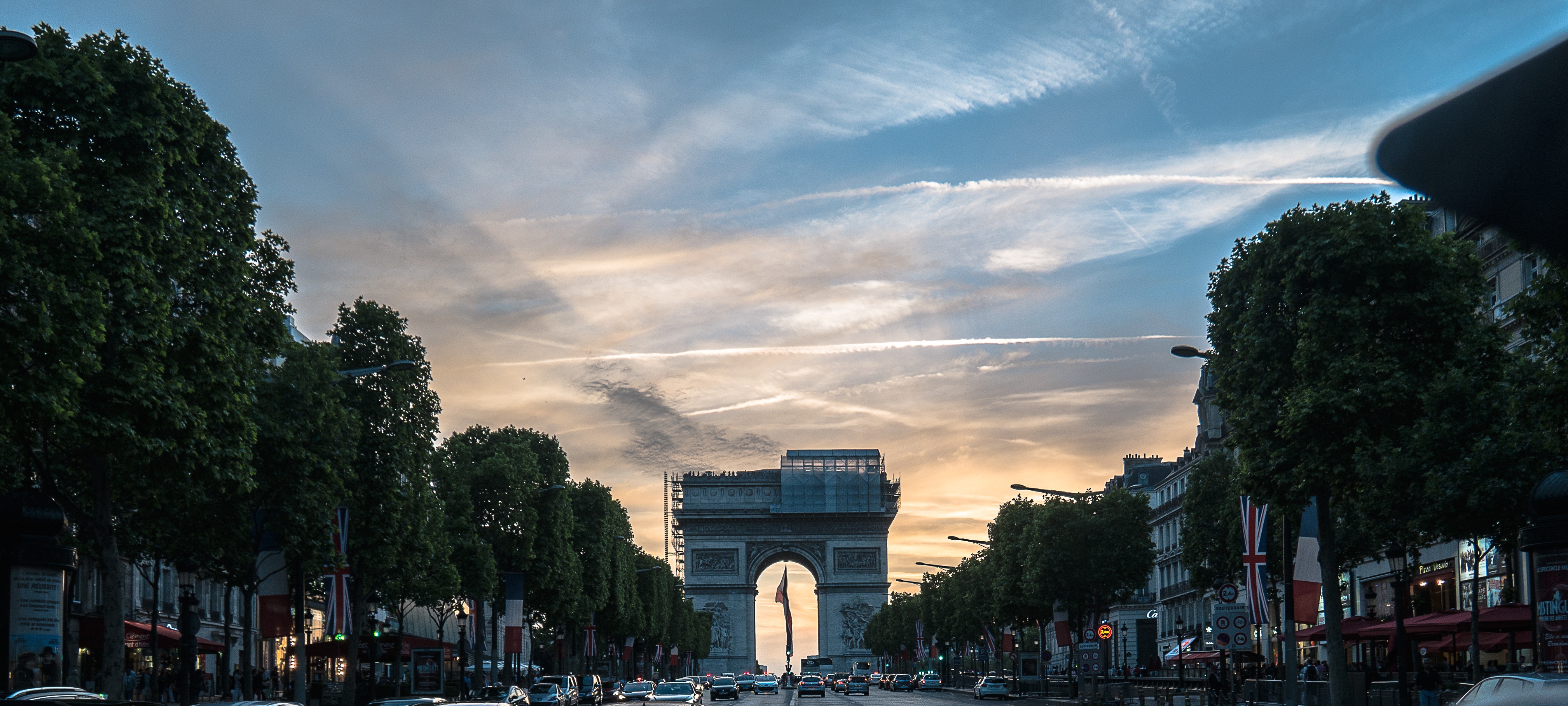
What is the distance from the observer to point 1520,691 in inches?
723

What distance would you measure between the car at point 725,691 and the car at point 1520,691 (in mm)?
75322

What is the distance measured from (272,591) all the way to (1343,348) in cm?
2823

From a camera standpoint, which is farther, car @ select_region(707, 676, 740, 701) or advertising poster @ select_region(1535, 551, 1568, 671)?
car @ select_region(707, 676, 740, 701)

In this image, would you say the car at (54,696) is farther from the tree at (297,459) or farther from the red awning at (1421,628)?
the red awning at (1421,628)

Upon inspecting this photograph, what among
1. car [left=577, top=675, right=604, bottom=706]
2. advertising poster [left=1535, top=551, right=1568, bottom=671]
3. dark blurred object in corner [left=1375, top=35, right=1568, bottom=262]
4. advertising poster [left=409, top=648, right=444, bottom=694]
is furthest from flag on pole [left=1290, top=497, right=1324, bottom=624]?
car [left=577, top=675, right=604, bottom=706]

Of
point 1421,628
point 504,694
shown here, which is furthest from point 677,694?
point 1421,628

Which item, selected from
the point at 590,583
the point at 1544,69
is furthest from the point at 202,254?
the point at 590,583

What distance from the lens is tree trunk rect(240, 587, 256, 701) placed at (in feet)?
155

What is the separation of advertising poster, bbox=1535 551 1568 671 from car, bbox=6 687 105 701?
68.9ft

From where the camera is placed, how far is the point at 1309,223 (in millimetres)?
39062

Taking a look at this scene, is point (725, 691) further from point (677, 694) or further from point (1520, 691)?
point (1520, 691)

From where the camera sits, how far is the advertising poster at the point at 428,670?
63.1 m

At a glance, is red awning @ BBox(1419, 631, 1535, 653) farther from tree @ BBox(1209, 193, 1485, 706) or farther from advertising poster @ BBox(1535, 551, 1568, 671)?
advertising poster @ BBox(1535, 551, 1568, 671)

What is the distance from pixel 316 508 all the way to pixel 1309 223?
27.3 metres
